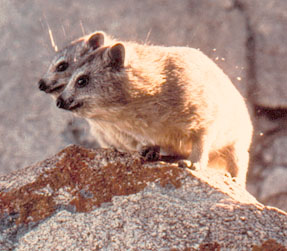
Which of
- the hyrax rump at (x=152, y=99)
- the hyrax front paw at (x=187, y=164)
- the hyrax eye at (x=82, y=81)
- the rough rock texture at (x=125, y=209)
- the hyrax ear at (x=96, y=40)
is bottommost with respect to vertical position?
the hyrax front paw at (x=187, y=164)

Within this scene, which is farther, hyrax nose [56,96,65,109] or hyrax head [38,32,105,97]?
hyrax head [38,32,105,97]

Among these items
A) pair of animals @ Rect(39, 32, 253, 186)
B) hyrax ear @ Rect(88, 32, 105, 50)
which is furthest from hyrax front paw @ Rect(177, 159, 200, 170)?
hyrax ear @ Rect(88, 32, 105, 50)

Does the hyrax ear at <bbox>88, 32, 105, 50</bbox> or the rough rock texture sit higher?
the hyrax ear at <bbox>88, 32, 105, 50</bbox>

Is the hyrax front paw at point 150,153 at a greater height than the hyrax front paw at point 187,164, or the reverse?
the hyrax front paw at point 150,153

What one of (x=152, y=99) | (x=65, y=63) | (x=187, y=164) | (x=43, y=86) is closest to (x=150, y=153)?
(x=187, y=164)

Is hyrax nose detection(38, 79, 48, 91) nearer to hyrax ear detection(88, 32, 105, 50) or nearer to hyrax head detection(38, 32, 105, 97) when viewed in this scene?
hyrax head detection(38, 32, 105, 97)

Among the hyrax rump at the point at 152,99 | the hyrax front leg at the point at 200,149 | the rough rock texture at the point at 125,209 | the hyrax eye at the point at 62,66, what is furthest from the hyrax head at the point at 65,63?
the hyrax front leg at the point at 200,149

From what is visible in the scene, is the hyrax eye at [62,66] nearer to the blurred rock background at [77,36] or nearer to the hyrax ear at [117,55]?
the hyrax ear at [117,55]
